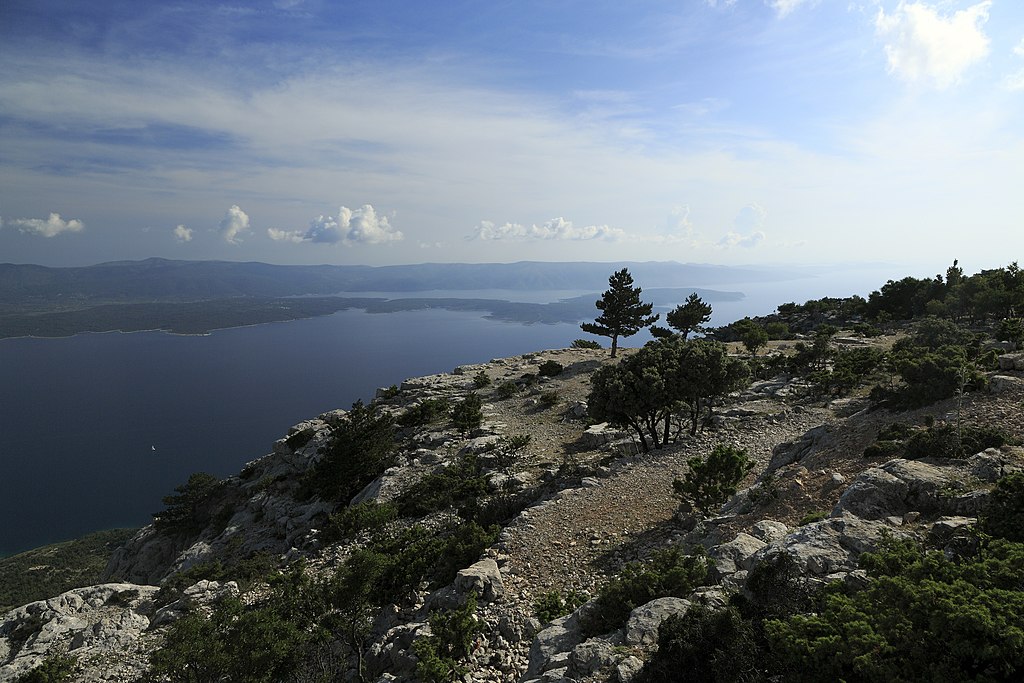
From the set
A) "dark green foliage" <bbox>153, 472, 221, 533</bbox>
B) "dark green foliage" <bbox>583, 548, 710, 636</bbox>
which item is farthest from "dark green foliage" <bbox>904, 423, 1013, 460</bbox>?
"dark green foliage" <bbox>153, 472, 221, 533</bbox>

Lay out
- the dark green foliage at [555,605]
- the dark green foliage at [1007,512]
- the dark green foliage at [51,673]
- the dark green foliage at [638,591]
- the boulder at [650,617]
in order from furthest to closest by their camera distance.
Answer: the dark green foliage at [51,673] < the dark green foliage at [555,605] < the dark green foliage at [638,591] < the boulder at [650,617] < the dark green foliage at [1007,512]

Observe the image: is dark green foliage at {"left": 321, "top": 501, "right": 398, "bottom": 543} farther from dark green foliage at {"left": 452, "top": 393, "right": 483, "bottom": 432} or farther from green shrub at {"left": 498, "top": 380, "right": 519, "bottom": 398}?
green shrub at {"left": 498, "top": 380, "right": 519, "bottom": 398}

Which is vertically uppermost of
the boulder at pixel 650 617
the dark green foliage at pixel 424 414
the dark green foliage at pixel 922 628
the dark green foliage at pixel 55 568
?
the dark green foliage at pixel 922 628

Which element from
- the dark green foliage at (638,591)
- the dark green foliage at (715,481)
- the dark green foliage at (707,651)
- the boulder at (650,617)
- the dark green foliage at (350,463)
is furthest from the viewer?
the dark green foliage at (350,463)

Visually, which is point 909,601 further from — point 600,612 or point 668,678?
point 600,612

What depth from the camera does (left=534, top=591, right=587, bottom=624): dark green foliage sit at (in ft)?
37.6

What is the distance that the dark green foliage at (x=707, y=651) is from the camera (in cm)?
701

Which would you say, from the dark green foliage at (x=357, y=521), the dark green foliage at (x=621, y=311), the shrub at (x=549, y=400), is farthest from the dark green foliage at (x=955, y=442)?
the dark green foliage at (x=621, y=311)

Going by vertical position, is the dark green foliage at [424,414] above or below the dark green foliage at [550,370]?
below

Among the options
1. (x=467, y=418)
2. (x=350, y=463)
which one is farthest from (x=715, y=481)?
(x=350, y=463)

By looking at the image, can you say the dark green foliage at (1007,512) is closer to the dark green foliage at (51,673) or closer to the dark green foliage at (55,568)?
the dark green foliage at (51,673)

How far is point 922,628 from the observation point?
5965 millimetres

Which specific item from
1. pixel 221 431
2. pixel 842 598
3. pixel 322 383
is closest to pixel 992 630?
pixel 842 598

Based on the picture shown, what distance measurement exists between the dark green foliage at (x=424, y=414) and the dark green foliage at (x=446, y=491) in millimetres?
11007
